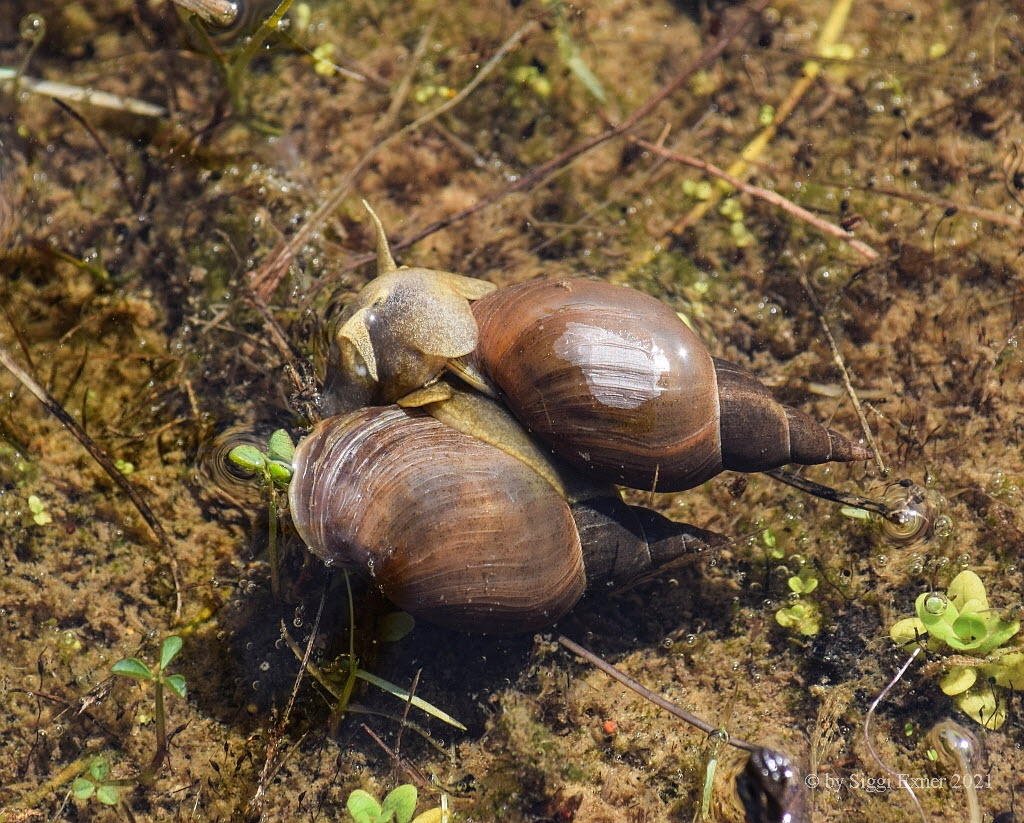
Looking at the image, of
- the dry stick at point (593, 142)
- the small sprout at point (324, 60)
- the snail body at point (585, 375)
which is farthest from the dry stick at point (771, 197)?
the small sprout at point (324, 60)

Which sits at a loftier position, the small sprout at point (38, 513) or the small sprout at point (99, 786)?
the small sprout at point (38, 513)

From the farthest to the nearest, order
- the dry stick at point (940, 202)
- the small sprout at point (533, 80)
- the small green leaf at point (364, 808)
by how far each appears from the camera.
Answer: the small sprout at point (533, 80) → the dry stick at point (940, 202) → the small green leaf at point (364, 808)

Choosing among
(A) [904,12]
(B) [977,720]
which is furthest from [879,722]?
(A) [904,12]

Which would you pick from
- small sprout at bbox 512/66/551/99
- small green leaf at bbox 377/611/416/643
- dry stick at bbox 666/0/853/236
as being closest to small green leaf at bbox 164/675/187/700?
small green leaf at bbox 377/611/416/643

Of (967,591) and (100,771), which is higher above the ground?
(967,591)

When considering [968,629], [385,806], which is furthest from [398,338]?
[968,629]

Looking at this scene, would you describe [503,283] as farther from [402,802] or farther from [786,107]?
[402,802]

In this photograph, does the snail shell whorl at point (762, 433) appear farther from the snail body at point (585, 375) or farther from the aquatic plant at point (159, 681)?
the aquatic plant at point (159, 681)
